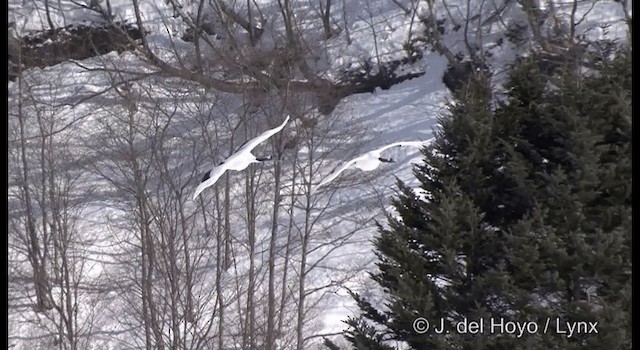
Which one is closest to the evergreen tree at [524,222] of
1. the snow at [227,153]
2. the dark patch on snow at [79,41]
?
the snow at [227,153]

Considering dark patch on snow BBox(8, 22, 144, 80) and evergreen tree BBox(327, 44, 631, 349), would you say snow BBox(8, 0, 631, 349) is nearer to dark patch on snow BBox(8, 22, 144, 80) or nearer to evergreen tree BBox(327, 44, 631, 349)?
dark patch on snow BBox(8, 22, 144, 80)

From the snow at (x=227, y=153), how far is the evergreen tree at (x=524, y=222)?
3.96m

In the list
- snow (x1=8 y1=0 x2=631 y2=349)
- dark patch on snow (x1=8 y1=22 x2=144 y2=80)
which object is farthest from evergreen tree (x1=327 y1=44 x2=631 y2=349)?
dark patch on snow (x1=8 y1=22 x2=144 y2=80)

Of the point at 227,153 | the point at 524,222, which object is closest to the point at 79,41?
the point at 227,153

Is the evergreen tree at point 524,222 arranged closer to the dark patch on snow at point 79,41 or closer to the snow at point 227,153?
the snow at point 227,153

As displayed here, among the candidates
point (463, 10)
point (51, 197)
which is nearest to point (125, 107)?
point (51, 197)

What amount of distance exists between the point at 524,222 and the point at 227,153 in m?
6.29

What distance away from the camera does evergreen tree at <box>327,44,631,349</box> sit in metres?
5.80

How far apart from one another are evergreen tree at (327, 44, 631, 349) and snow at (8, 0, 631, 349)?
156 inches

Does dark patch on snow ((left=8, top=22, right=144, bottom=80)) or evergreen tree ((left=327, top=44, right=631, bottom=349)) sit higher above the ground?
dark patch on snow ((left=8, top=22, right=144, bottom=80))

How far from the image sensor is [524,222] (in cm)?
601

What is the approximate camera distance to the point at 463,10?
12984 millimetres
